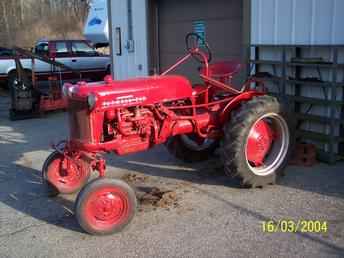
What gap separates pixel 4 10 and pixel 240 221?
34588mm

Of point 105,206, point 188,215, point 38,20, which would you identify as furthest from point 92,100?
point 38,20

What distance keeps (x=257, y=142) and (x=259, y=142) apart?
33 mm

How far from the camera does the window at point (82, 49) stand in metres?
17.0

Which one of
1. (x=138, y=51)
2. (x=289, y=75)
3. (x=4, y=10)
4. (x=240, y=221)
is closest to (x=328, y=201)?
(x=240, y=221)

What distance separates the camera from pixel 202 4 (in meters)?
8.38

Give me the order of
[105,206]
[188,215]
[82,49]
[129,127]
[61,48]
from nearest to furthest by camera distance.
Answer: [105,206], [188,215], [129,127], [61,48], [82,49]

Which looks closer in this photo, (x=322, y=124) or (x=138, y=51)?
(x=322, y=124)

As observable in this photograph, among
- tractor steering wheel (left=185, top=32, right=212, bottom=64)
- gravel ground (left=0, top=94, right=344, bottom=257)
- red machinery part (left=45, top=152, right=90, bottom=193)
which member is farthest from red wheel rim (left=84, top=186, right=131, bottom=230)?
tractor steering wheel (left=185, top=32, right=212, bottom=64)

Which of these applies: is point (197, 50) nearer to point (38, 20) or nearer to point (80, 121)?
point (80, 121)

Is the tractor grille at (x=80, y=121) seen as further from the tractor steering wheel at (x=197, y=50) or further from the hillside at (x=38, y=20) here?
the hillside at (x=38, y=20)

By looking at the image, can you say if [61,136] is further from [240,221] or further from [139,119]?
[240,221]

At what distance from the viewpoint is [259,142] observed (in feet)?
17.5

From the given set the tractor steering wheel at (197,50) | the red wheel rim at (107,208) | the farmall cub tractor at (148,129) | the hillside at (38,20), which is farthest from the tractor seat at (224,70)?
the hillside at (38,20)

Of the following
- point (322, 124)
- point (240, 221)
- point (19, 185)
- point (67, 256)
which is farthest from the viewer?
point (322, 124)
